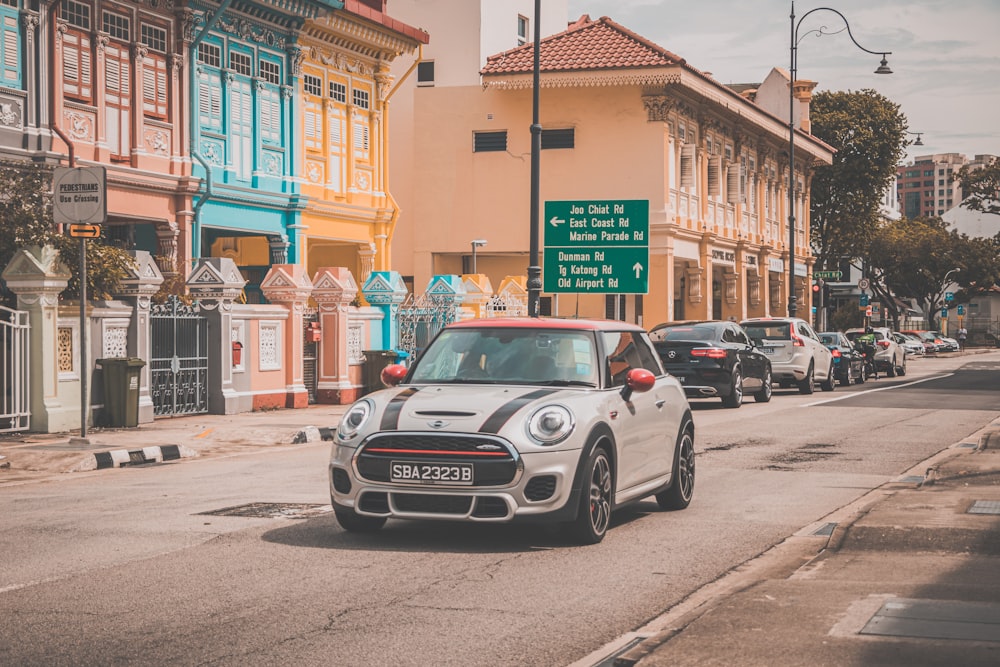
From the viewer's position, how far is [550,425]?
8.97 metres

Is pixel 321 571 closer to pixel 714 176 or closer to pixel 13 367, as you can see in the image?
pixel 13 367

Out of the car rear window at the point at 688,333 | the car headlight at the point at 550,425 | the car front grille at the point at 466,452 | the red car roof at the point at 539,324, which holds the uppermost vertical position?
the red car roof at the point at 539,324

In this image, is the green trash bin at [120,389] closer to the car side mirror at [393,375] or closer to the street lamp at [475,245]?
the car side mirror at [393,375]

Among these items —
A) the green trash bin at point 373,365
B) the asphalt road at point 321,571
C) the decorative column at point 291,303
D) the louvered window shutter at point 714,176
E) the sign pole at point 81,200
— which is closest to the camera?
the asphalt road at point 321,571

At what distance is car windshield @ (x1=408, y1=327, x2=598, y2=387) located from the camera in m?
9.89

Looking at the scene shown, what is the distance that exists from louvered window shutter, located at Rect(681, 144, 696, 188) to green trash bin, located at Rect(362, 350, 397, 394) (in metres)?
20.3

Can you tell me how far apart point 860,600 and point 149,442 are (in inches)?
464

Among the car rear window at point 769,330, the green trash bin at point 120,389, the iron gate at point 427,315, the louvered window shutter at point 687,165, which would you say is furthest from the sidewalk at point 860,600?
the louvered window shutter at point 687,165

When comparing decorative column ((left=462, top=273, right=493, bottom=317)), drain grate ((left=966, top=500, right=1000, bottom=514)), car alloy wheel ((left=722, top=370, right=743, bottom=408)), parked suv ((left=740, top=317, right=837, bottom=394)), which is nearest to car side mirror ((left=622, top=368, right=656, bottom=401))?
drain grate ((left=966, top=500, right=1000, bottom=514))

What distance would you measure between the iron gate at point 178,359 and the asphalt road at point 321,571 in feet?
20.9

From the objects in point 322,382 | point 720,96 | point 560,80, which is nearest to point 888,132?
point 720,96

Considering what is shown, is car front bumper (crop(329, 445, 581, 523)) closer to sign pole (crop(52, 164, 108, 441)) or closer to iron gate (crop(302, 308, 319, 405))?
sign pole (crop(52, 164, 108, 441))

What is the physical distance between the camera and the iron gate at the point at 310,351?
2534cm

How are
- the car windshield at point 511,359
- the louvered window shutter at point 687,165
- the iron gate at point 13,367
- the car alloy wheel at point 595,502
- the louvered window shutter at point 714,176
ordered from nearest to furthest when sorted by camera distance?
the car alloy wheel at point 595,502 < the car windshield at point 511,359 < the iron gate at point 13,367 < the louvered window shutter at point 687,165 < the louvered window shutter at point 714,176
